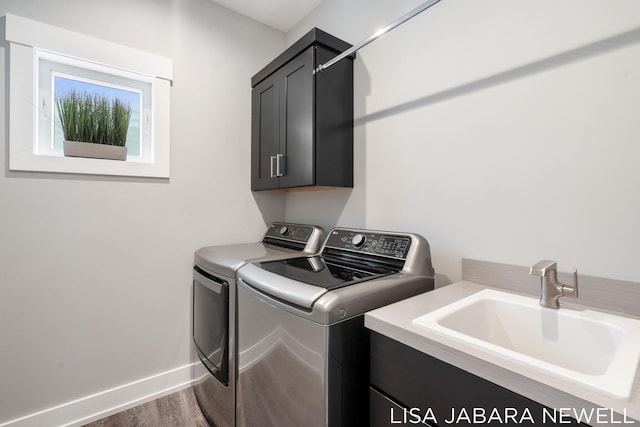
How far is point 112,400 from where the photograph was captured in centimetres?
167

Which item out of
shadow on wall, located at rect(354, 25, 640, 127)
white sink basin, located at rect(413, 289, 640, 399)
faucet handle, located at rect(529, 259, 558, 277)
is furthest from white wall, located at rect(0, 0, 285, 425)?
faucet handle, located at rect(529, 259, 558, 277)

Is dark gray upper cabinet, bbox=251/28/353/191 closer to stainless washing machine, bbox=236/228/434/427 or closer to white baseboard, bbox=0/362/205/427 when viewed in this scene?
stainless washing machine, bbox=236/228/434/427

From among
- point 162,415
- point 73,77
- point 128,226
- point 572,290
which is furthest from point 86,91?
point 572,290

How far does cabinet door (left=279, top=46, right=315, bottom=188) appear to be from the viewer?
1612 mm

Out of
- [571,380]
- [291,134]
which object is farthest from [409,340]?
[291,134]

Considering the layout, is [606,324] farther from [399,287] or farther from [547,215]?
[399,287]

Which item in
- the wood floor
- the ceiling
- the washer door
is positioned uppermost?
the ceiling

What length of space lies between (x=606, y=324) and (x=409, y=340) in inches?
22.1

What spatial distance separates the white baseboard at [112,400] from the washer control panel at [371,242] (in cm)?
108

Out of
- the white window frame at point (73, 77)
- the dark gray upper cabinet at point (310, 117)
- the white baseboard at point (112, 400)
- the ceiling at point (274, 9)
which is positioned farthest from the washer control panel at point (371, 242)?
the ceiling at point (274, 9)

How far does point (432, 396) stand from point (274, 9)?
2505mm

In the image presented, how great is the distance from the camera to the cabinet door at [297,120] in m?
1.61

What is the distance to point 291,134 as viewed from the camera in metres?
1.76

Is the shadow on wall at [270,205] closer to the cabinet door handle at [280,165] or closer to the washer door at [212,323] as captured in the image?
the cabinet door handle at [280,165]
